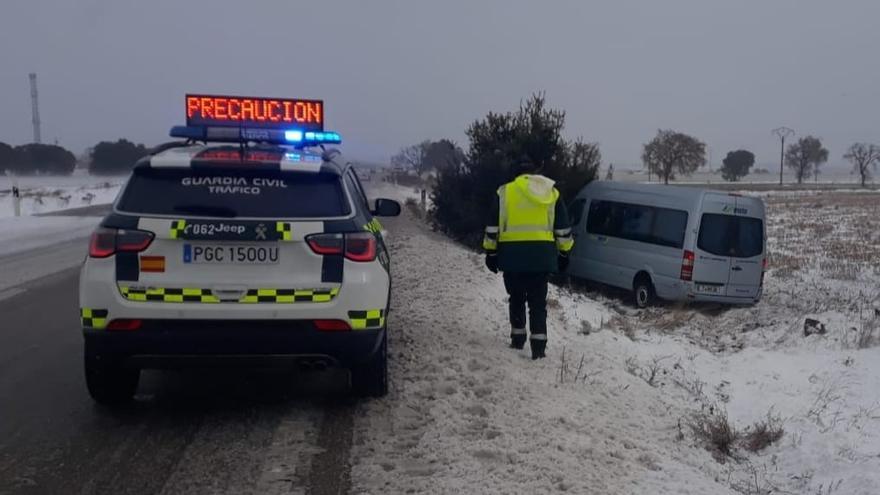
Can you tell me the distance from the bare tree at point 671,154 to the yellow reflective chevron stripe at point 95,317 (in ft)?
220

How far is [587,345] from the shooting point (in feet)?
25.3

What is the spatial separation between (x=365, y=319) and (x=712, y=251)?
9.33 meters

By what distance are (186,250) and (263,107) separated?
273cm

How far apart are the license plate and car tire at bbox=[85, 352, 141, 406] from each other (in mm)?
1063

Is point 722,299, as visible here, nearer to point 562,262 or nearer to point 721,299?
point 721,299

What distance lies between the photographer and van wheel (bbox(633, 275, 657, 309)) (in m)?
13.6

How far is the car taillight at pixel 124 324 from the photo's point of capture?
4809 millimetres

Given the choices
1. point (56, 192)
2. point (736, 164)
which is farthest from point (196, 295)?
point (736, 164)

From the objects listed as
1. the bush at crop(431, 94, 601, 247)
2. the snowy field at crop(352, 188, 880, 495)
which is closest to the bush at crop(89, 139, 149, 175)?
the bush at crop(431, 94, 601, 247)

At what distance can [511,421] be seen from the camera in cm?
510

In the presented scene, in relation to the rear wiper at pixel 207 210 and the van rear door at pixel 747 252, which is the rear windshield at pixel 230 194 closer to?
the rear wiper at pixel 207 210

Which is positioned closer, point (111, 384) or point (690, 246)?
point (111, 384)

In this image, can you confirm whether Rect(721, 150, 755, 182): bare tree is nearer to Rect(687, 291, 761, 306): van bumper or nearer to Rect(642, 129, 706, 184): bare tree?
Rect(642, 129, 706, 184): bare tree

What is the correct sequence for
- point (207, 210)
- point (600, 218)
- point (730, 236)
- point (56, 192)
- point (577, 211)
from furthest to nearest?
point (56, 192)
point (577, 211)
point (600, 218)
point (730, 236)
point (207, 210)
